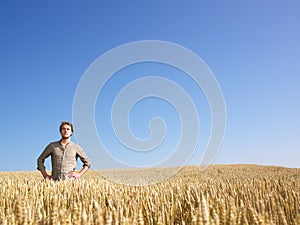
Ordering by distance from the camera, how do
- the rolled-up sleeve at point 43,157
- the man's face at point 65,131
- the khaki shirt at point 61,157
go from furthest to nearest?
the rolled-up sleeve at point 43,157, the khaki shirt at point 61,157, the man's face at point 65,131

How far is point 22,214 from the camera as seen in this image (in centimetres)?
160

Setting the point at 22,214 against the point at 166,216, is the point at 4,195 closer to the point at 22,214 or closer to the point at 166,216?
the point at 166,216

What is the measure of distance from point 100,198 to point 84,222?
2.11 meters

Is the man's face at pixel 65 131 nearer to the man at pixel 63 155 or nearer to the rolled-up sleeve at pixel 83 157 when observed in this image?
the man at pixel 63 155


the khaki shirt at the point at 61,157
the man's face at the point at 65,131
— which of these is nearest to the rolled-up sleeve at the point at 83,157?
the khaki shirt at the point at 61,157

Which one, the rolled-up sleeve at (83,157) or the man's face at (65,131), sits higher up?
the man's face at (65,131)

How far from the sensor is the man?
20.7 ft

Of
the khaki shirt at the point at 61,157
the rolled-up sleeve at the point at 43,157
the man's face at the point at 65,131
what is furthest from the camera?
the rolled-up sleeve at the point at 43,157

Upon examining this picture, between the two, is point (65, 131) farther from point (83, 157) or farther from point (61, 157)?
point (83, 157)

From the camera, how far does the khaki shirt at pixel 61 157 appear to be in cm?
636

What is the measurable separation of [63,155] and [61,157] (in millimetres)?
57

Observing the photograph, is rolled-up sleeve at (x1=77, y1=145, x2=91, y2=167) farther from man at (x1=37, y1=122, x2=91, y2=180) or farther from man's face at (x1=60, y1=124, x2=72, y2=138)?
man's face at (x1=60, y1=124, x2=72, y2=138)

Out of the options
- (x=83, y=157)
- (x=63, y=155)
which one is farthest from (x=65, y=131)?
(x=83, y=157)

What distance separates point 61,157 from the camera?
6.36 meters
